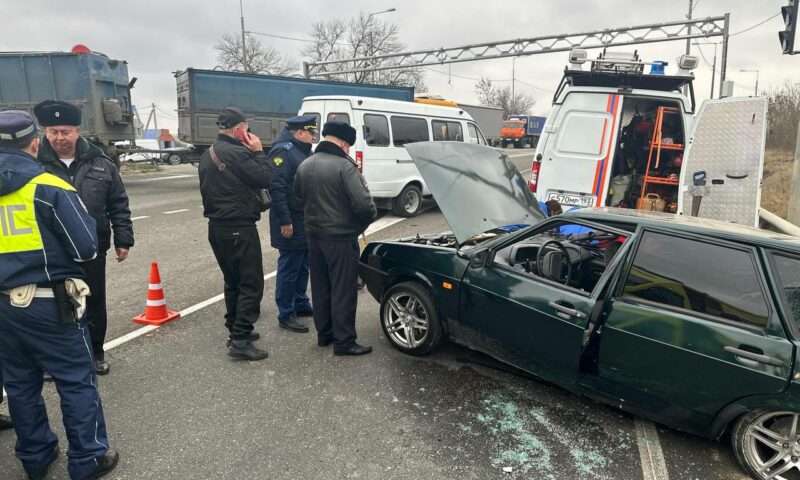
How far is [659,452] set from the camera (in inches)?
111

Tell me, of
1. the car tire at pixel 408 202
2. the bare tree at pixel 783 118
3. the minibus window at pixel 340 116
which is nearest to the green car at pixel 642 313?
the minibus window at pixel 340 116

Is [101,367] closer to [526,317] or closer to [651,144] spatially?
[526,317]

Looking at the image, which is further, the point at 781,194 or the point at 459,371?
the point at 781,194

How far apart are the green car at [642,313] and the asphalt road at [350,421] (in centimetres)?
23

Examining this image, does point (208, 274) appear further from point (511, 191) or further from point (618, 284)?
point (618, 284)

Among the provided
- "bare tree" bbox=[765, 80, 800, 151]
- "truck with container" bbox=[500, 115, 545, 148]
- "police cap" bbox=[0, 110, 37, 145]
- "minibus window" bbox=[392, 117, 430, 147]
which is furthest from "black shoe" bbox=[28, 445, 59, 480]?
"truck with container" bbox=[500, 115, 545, 148]

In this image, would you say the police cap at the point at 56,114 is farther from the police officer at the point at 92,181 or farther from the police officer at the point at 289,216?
the police officer at the point at 289,216

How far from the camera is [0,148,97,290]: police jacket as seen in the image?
228 cm

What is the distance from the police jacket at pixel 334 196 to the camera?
380 cm

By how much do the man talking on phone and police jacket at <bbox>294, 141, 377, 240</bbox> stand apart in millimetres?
339

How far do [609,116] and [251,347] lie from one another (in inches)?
195

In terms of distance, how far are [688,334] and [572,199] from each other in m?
4.13

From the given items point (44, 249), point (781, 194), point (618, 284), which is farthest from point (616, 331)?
point (781, 194)

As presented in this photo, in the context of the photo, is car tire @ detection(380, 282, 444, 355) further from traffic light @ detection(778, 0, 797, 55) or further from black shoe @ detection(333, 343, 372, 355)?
Answer: traffic light @ detection(778, 0, 797, 55)
